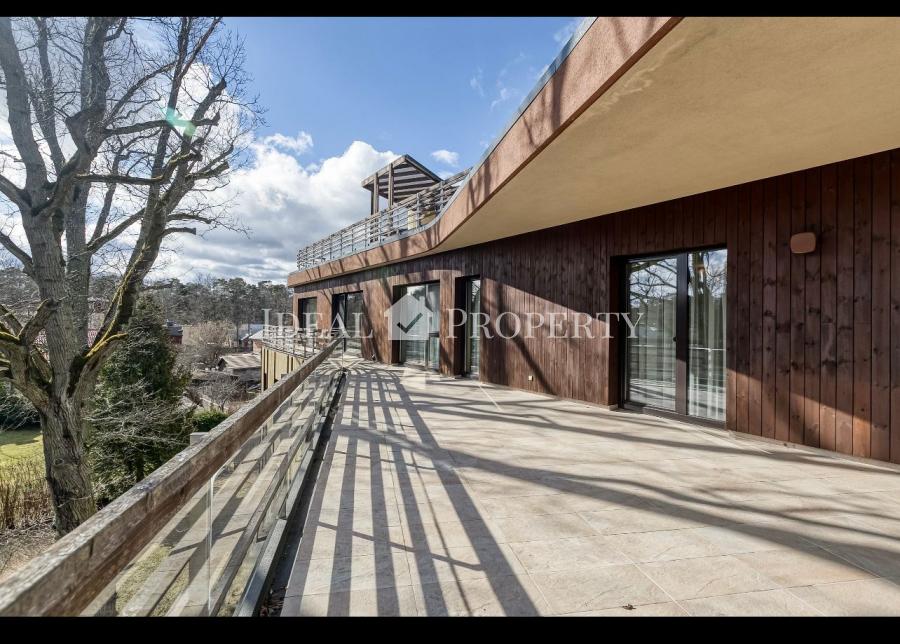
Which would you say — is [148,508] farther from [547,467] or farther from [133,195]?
[133,195]

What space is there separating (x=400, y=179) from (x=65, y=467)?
12.4 metres

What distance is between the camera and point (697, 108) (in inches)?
120

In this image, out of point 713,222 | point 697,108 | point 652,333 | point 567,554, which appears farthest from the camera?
point 652,333

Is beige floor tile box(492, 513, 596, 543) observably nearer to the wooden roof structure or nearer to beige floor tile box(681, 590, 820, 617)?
beige floor tile box(681, 590, 820, 617)

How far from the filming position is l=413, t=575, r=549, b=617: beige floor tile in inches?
69.0

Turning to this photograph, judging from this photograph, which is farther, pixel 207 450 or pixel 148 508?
pixel 207 450

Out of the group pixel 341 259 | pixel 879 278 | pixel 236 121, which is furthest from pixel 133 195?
pixel 879 278

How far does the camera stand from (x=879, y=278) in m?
3.81

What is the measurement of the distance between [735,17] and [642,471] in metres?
3.11

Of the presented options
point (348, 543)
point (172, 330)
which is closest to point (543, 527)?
point (348, 543)

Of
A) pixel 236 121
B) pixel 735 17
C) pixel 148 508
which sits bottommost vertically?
pixel 148 508

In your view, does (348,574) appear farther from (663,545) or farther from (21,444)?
(21,444)

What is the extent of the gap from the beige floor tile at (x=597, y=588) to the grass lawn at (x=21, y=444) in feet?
56.7

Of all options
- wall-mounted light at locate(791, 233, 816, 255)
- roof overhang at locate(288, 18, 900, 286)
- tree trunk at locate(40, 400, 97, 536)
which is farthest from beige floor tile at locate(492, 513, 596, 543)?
tree trunk at locate(40, 400, 97, 536)
